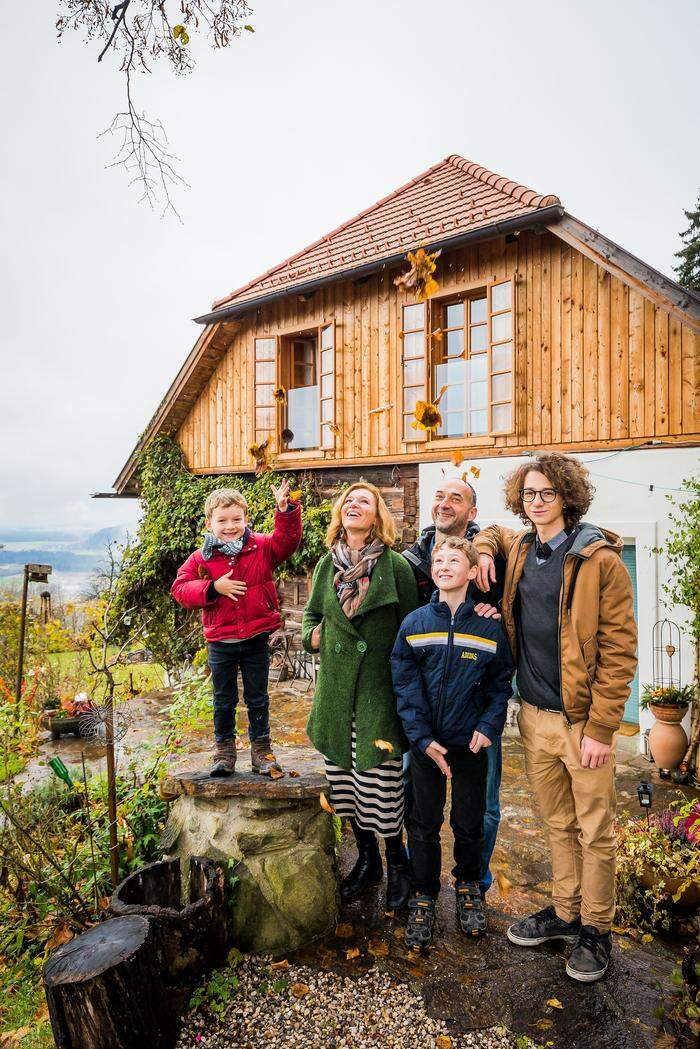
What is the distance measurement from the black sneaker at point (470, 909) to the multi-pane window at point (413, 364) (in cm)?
560

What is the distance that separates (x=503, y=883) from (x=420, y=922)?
3.08 feet

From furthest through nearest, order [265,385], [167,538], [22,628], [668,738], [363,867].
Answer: [167,538], [265,385], [22,628], [668,738], [363,867]

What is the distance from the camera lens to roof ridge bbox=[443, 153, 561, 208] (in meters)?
6.26

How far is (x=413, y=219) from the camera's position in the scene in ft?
26.4

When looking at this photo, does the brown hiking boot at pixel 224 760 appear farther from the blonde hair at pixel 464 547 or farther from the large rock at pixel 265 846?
the blonde hair at pixel 464 547

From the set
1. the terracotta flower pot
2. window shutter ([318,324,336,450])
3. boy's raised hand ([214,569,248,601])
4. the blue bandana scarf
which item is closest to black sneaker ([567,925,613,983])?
boy's raised hand ([214,569,248,601])

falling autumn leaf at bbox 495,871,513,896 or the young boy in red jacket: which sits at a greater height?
the young boy in red jacket

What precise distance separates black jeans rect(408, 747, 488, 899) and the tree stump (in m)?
1.18

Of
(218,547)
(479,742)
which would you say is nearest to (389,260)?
(218,547)

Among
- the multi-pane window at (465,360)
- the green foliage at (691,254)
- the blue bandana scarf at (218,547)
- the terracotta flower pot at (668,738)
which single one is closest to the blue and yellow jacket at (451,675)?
the blue bandana scarf at (218,547)

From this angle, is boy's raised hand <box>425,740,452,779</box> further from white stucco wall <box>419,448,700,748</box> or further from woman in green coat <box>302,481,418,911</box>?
white stucco wall <box>419,448,700,748</box>

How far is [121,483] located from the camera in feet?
38.4

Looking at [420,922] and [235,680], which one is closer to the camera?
[420,922]

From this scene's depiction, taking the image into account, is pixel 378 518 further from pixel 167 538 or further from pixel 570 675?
pixel 167 538
